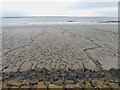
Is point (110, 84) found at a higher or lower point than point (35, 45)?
higher

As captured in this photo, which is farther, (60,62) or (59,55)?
(59,55)

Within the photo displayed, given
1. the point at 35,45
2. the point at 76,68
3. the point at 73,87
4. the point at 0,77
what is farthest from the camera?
the point at 35,45

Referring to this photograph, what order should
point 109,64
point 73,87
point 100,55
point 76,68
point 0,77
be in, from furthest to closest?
point 100,55, point 109,64, point 76,68, point 0,77, point 73,87

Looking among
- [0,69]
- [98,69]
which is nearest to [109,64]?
[98,69]

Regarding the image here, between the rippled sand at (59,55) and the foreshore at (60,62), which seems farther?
the rippled sand at (59,55)

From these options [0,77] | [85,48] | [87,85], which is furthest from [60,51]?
[87,85]

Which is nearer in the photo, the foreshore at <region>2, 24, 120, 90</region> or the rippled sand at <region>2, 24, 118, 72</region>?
the foreshore at <region>2, 24, 120, 90</region>

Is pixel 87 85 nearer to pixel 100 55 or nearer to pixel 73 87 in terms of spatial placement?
pixel 73 87

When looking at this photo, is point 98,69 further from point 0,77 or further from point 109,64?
point 0,77

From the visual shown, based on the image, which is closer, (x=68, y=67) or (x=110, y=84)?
(x=110, y=84)
